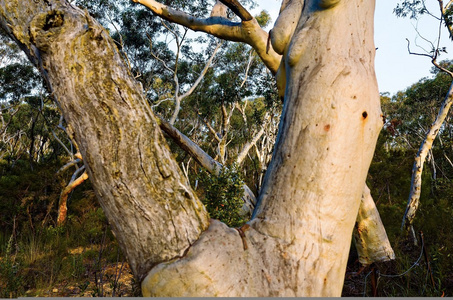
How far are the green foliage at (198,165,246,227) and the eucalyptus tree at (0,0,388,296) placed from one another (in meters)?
1.81

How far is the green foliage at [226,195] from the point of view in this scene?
9.82ft

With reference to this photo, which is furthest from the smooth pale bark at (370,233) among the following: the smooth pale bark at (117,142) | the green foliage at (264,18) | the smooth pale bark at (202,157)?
the green foliage at (264,18)

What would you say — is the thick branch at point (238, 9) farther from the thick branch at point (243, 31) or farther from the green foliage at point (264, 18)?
the green foliage at point (264, 18)

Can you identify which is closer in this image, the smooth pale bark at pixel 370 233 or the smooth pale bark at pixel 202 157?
the smooth pale bark at pixel 370 233

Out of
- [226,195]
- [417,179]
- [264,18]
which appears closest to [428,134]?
[417,179]

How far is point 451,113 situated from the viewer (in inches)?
541

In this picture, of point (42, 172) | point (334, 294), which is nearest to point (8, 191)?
point (42, 172)

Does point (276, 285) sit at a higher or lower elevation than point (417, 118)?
lower

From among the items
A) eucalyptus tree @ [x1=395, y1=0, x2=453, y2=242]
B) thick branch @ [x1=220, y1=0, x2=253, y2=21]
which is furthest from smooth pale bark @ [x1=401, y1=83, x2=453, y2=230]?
thick branch @ [x1=220, y1=0, x2=253, y2=21]

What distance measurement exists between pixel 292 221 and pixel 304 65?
0.62m

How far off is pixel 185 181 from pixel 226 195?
1.98 metres

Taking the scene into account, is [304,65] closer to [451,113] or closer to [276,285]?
[276,285]

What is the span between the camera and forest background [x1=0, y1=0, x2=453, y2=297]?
338cm

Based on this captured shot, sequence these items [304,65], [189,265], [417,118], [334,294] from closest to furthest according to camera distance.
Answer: [189,265] < [334,294] < [304,65] < [417,118]
